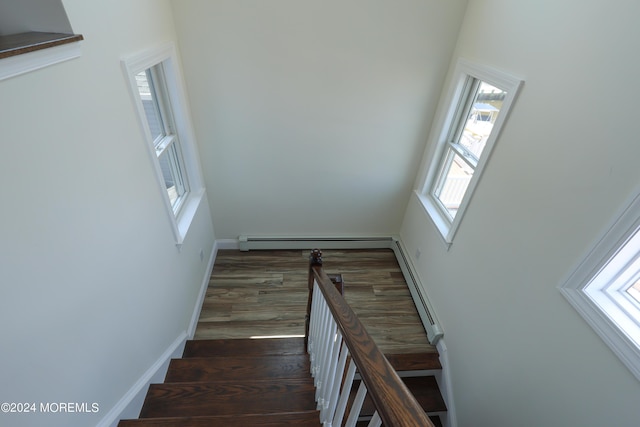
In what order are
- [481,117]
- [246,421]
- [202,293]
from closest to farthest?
[246,421]
[481,117]
[202,293]

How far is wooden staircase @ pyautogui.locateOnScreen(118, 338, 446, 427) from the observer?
1.37 meters

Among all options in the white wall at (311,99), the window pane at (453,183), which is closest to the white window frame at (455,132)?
the window pane at (453,183)

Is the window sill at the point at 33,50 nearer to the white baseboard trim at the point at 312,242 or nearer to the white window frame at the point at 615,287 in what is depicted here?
the white window frame at the point at 615,287

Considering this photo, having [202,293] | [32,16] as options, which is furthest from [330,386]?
[202,293]

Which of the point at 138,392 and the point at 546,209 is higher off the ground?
the point at 546,209

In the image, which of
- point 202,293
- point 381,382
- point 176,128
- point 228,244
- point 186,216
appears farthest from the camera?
point 228,244

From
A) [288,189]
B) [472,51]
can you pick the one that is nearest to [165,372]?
[288,189]

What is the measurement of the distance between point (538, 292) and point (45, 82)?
216 cm

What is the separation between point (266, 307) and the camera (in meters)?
2.86

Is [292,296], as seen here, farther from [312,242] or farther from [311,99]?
[311,99]

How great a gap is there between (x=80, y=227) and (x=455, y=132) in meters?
2.66

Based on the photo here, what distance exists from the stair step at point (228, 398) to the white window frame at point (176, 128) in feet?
3.10

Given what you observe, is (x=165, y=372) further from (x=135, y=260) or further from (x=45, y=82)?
(x=45, y=82)

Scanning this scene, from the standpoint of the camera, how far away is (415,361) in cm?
239
